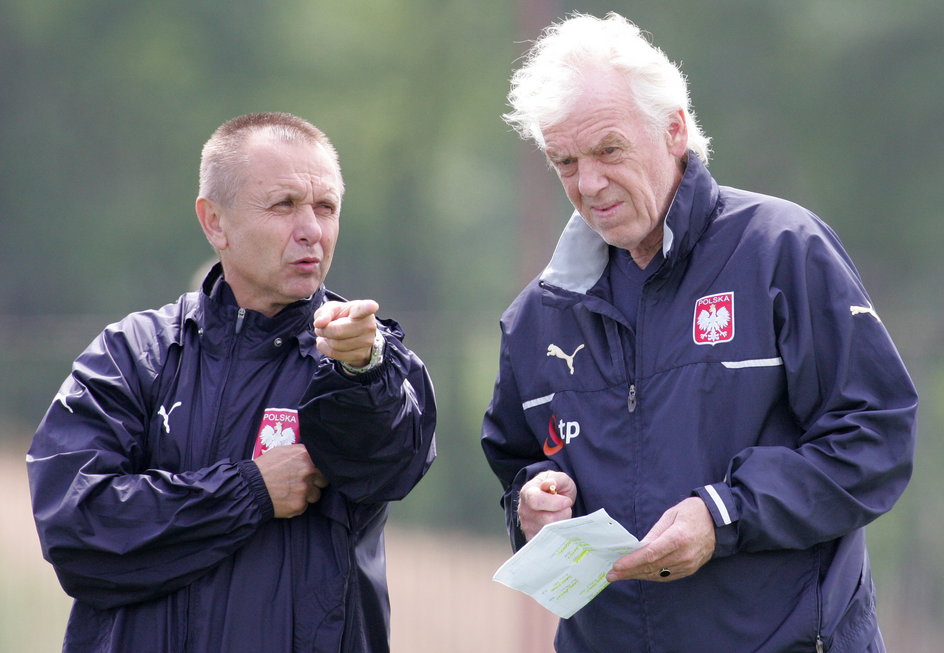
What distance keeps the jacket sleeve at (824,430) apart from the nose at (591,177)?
18.7 inches

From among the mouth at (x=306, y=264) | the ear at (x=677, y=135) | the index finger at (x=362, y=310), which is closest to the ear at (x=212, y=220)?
the mouth at (x=306, y=264)

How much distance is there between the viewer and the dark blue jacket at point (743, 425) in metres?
2.64

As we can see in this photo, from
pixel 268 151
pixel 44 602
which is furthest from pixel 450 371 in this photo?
pixel 268 151

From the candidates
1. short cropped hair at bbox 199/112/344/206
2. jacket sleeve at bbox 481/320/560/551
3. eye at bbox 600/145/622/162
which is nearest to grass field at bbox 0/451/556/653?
jacket sleeve at bbox 481/320/560/551

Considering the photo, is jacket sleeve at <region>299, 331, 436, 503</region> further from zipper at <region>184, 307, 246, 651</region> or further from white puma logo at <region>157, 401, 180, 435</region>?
white puma logo at <region>157, 401, 180, 435</region>

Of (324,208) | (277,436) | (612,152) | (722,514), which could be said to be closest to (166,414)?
(277,436)

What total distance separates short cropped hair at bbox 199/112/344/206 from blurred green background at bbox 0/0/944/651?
8069 mm

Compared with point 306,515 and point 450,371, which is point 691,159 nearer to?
point 306,515

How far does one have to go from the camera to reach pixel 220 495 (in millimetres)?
2889

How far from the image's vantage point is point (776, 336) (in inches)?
109

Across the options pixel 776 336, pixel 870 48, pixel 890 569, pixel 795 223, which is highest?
pixel 870 48

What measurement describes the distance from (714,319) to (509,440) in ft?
2.26

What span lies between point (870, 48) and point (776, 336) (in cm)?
1202

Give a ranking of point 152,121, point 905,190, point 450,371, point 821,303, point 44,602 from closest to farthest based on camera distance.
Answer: point 821,303
point 44,602
point 450,371
point 905,190
point 152,121
